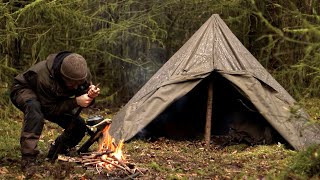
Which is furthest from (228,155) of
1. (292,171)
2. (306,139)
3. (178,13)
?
(178,13)

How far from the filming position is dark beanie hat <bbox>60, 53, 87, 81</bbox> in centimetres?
561

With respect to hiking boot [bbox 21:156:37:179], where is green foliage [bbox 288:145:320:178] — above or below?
above

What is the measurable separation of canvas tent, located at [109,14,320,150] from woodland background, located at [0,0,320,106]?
4.83 ft

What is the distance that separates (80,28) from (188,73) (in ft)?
14.0

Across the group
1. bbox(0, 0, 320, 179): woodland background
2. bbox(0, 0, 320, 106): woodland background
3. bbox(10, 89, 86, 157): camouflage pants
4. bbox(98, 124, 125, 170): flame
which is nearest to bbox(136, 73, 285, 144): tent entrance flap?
bbox(0, 0, 320, 179): woodland background

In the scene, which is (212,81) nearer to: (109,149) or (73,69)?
(109,149)

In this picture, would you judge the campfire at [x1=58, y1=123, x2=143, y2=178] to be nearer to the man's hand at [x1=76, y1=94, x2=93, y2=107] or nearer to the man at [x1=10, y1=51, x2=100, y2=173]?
the man at [x1=10, y1=51, x2=100, y2=173]

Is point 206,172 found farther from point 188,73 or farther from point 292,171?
point 188,73

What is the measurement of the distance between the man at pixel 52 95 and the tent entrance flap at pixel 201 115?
7.95 feet

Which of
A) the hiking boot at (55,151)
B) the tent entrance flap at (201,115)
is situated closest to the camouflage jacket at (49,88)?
the hiking boot at (55,151)

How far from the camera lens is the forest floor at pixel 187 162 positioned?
487 cm

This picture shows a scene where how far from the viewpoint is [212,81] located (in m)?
7.88

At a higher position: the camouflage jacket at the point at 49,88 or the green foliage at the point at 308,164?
the camouflage jacket at the point at 49,88

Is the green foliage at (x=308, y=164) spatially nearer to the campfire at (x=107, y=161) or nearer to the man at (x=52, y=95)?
the campfire at (x=107, y=161)
